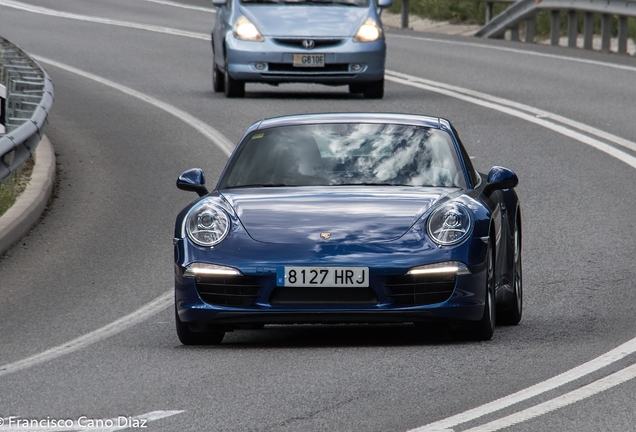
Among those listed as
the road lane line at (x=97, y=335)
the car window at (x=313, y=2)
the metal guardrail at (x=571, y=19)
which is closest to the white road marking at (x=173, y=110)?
the car window at (x=313, y=2)

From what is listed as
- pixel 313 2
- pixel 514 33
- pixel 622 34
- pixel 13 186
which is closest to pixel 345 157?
pixel 13 186

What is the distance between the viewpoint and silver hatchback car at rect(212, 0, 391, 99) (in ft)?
71.9

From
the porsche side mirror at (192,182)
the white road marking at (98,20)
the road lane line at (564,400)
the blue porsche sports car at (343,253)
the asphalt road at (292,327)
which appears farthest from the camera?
the white road marking at (98,20)

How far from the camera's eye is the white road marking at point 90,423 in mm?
6660

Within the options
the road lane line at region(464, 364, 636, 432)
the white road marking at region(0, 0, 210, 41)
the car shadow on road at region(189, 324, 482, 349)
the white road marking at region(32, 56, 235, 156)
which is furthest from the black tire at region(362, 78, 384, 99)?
the road lane line at region(464, 364, 636, 432)

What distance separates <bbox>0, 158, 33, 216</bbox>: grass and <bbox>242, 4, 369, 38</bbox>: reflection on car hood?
617 cm

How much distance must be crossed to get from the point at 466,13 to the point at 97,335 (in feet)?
96.2

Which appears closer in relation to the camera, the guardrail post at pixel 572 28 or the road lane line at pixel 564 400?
the road lane line at pixel 564 400

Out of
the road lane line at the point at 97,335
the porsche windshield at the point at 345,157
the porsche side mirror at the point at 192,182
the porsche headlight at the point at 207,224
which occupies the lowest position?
the road lane line at the point at 97,335

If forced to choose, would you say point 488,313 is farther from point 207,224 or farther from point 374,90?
point 374,90

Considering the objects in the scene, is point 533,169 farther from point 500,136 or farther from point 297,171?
point 297,171

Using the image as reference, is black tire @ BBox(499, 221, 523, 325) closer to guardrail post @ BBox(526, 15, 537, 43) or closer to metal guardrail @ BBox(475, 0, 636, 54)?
metal guardrail @ BBox(475, 0, 636, 54)

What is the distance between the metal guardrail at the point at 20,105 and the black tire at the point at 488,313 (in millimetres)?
4953

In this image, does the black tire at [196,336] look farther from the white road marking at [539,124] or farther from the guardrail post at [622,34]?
the guardrail post at [622,34]
